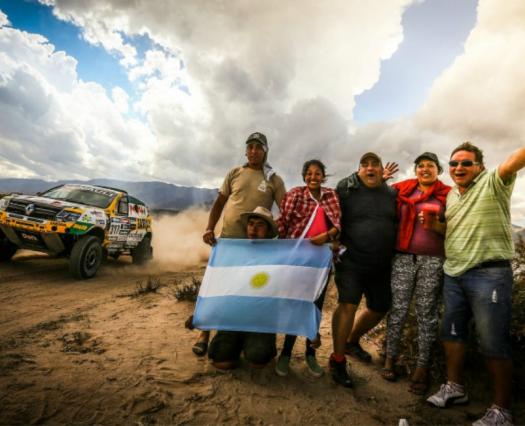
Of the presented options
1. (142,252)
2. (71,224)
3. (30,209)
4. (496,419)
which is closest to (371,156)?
(496,419)

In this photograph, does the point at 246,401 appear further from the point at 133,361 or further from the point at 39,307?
the point at 39,307

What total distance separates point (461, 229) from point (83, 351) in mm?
3951

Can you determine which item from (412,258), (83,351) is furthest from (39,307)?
(412,258)

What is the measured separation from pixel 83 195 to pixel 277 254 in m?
6.47

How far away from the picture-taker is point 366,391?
9.25 feet

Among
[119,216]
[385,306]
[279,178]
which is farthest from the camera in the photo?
[119,216]

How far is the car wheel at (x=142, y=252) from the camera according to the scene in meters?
8.91

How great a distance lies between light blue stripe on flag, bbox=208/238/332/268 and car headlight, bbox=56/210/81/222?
454 cm

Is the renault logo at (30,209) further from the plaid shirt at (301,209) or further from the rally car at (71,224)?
the plaid shirt at (301,209)

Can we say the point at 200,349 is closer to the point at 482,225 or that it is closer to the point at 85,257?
the point at 482,225

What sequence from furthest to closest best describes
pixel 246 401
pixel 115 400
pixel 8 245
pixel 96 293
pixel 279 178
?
pixel 8 245, pixel 96 293, pixel 279 178, pixel 246 401, pixel 115 400

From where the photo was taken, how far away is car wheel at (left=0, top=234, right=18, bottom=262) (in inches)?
261

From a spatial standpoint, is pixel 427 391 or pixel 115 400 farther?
pixel 427 391

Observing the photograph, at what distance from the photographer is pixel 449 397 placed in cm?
255
